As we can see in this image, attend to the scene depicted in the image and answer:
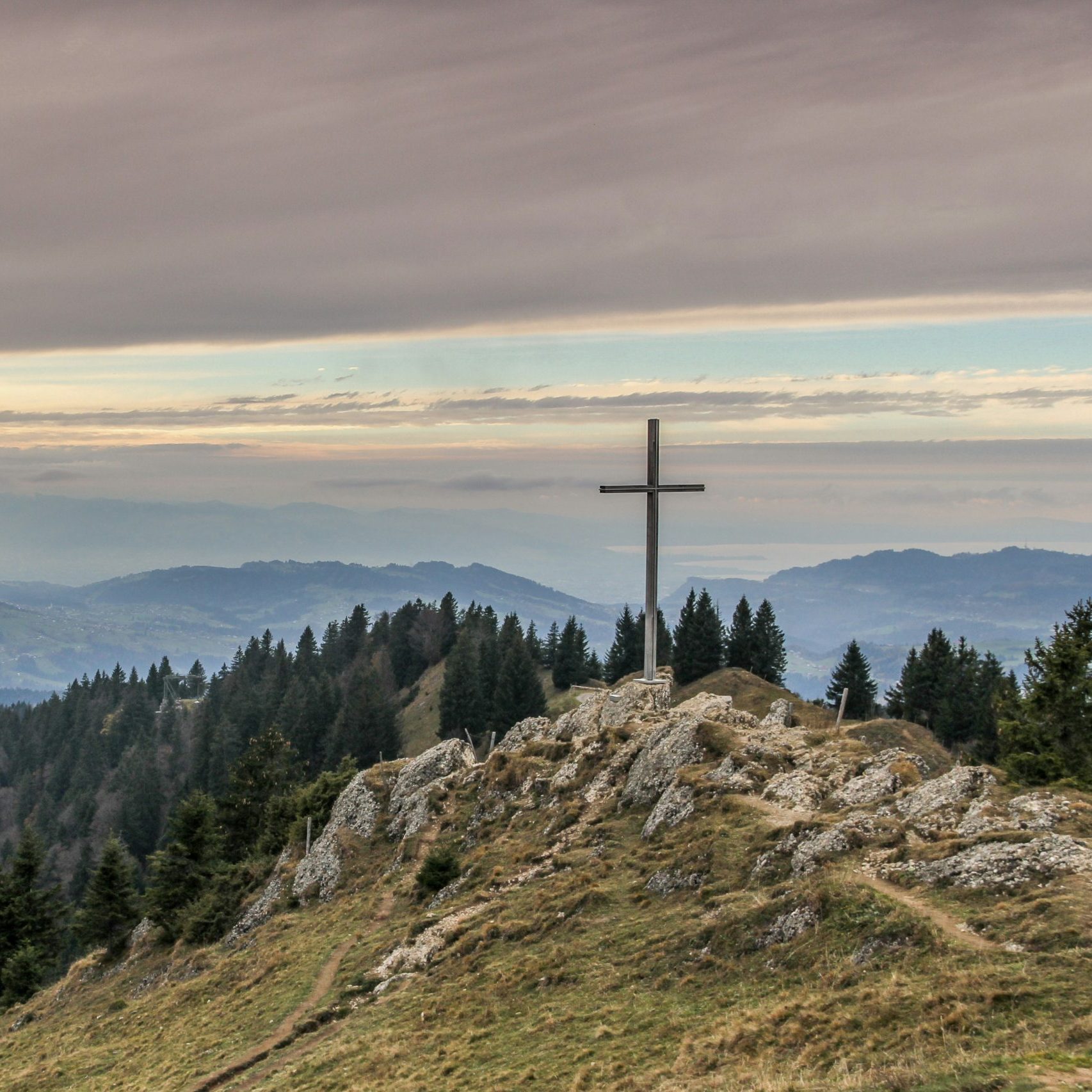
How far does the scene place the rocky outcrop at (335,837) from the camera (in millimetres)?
49562

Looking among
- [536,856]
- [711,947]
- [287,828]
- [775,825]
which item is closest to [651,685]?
[536,856]

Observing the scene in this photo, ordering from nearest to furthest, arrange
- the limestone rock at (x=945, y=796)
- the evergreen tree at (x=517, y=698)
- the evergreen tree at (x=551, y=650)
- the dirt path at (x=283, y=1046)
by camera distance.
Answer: the limestone rock at (x=945, y=796)
the dirt path at (x=283, y=1046)
the evergreen tree at (x=517, y=698)
the evergreen tree at (x=551, y=650)

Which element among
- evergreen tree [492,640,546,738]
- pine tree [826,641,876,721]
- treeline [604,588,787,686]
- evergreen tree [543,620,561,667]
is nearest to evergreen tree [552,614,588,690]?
evergreen tree [543,620,561,667]

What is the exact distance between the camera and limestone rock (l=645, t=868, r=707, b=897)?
30.5 meters

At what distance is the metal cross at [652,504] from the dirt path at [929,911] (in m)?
18.0

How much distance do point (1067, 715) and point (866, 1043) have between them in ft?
119

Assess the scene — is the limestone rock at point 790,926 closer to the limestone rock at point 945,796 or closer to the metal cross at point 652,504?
the limestone rock at point 945,796

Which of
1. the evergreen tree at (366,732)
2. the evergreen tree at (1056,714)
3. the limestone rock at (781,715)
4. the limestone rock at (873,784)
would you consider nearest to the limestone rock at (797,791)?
the limestone rock at (873,784)

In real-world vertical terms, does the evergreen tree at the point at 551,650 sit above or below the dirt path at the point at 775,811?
below

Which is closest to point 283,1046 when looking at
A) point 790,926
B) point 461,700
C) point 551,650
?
point 790,926

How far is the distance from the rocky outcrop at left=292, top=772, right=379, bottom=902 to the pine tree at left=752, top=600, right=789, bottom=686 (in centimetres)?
7348

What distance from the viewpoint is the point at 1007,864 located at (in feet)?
79.2

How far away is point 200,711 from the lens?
7456 inches

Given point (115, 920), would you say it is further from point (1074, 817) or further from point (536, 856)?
point (1074, 817)
